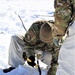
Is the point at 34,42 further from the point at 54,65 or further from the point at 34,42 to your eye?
the point at 54,65

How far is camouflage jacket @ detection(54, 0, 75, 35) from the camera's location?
1850 millimetres

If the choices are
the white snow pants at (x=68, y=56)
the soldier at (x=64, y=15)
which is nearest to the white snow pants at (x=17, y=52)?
the soldier at (x=64, y=15)

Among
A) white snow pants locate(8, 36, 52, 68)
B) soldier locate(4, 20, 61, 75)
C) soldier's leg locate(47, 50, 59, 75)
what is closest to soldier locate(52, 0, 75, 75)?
soldier locate(4, 20, 61, 75)

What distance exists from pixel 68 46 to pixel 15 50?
1070 mm

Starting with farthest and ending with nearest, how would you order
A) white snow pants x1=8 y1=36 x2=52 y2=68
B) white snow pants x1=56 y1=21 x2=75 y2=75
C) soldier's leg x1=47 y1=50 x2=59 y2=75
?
white snow pants x1=8 y1=36 x2=52 y2=68 → soldier's leg x1=47 y1=50 x2=59 y2=75 → white snow pants x1=56 y1=21 x2=75 y2=75

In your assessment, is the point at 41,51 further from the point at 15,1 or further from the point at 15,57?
the point at 15,1

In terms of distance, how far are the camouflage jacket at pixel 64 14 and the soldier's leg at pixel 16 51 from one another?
85 cm

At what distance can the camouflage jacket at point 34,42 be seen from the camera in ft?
8.16

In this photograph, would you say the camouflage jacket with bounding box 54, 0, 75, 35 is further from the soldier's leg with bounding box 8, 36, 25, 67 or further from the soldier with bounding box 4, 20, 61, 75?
the soldier's leg with bounding box 8, 36, 25, 67

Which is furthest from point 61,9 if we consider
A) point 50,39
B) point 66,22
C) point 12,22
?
point 12,22

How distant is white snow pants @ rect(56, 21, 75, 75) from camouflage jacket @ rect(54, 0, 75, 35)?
0.36ft

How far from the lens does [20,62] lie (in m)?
A: 2.75

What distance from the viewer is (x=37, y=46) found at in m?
2.57

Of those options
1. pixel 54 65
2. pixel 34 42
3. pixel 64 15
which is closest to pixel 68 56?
pixel 64 15
